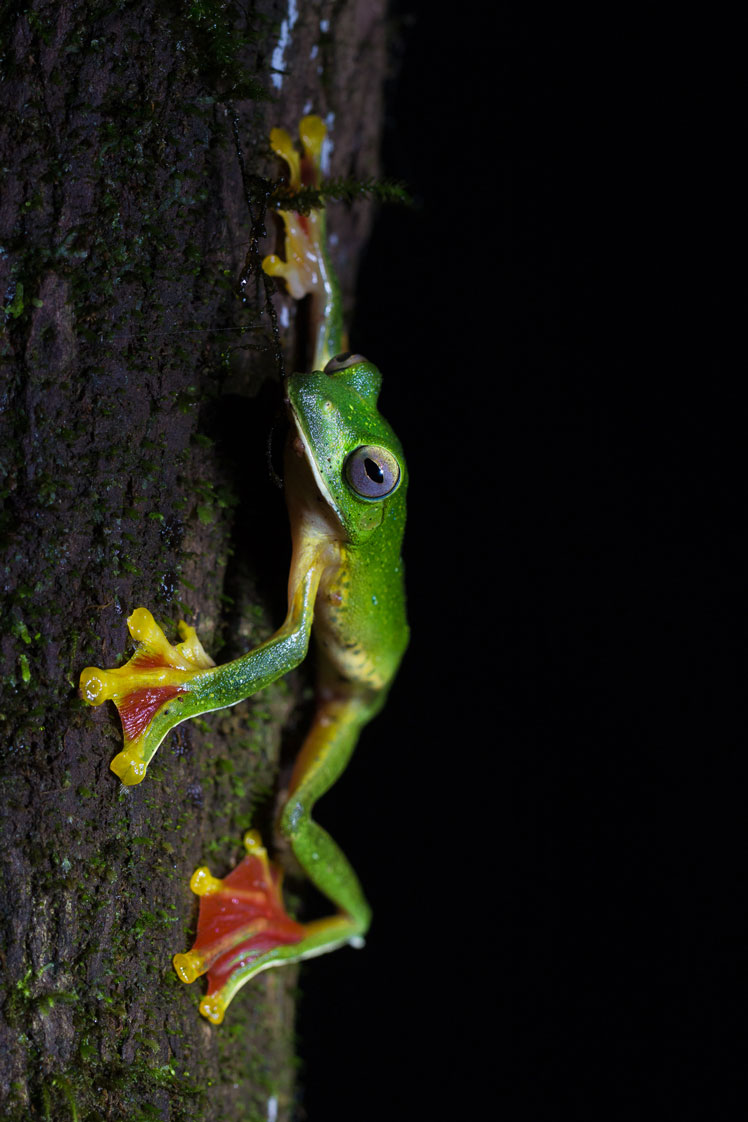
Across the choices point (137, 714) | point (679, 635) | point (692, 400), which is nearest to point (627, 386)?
point (692, 400)

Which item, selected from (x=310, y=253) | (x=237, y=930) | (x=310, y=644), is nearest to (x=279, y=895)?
(x=237, y=930)

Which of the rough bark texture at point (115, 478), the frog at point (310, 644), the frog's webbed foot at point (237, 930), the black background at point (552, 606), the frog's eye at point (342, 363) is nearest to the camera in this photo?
the rough bark texture at point (115, 478)

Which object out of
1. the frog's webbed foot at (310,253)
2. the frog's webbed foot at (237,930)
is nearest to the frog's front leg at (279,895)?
the frog's webbed foot at (237,930)

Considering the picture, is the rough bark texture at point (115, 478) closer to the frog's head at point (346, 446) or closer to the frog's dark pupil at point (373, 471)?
the frog's head at point (346, 446)

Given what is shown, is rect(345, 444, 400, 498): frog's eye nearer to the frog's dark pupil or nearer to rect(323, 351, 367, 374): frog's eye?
the frog's dark pupil

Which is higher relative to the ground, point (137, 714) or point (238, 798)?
point (137, 714)

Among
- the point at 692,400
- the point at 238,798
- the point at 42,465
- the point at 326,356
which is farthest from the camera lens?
the point at 692,400

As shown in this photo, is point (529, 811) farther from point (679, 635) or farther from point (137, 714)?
point (137, 714)
